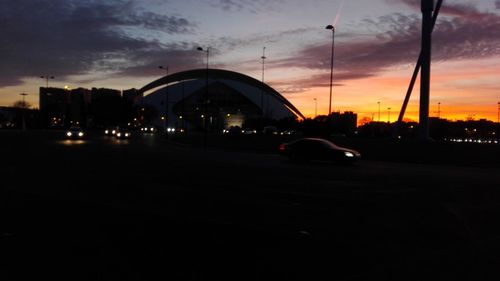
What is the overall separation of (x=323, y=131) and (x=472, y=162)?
56.2 feet

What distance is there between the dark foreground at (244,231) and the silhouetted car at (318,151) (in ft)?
33.9

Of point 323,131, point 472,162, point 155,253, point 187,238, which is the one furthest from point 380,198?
point 323,131

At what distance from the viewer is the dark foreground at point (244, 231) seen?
6.18m

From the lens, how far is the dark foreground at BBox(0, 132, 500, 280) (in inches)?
243

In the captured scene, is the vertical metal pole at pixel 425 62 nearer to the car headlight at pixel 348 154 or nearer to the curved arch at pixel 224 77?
the car headlight at pixel 348 154

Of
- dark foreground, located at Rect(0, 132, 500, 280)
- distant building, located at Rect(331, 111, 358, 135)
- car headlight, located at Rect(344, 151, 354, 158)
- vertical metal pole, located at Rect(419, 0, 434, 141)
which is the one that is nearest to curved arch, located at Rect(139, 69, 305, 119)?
distant building, located at Rect(331, 111, 358, 135)

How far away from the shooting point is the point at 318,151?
26750mm

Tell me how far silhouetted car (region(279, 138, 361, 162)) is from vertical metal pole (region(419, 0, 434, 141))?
13.7m

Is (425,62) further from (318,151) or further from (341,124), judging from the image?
(341,124)

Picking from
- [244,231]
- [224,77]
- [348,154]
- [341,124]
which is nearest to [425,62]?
[348,154]

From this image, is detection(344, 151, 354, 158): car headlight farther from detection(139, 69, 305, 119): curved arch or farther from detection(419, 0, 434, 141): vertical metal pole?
detection(139, 69, 305, 119): curved arch

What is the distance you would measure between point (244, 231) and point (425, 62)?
3397cm

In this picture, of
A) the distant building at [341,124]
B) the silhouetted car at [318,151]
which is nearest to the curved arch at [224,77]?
the distant building at [341,124]

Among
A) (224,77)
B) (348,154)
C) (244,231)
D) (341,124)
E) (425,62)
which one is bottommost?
(244,231)
